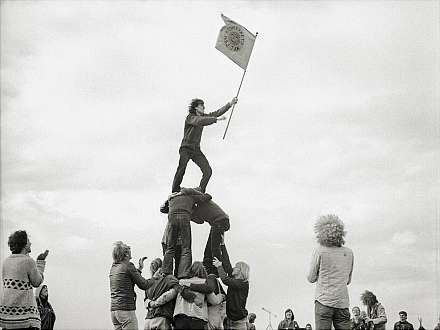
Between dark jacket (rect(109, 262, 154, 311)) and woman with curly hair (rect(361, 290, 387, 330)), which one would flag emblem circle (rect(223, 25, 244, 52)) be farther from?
woman with curly hair (rect(361, 290, 387, 330))

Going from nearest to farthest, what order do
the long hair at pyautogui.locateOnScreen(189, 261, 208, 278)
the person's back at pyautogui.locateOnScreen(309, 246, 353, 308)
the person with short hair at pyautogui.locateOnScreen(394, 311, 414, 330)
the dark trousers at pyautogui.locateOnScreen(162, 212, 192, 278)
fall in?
the person's back at pyautogui.locateOnScreen(309, 246, 353, 308) → the long hair at pyautogui.locateOnScreen(189, 261, 208, 278) → the dark trousers at pyautogui.locateOnScreen(162, 212, 192, 278) → the person with short hair at pyautogui.locateOnScreen(394, 311, 414, 330)

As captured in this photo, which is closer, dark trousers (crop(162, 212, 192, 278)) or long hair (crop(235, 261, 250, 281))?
long hair (crop(235, 261, 250, 281))

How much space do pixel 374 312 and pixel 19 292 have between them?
30.1 feet

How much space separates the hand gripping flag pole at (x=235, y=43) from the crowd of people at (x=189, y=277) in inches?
74.0

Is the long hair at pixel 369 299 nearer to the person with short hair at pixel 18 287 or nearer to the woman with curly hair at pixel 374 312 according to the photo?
the woman with curly hair at pixel 374 312

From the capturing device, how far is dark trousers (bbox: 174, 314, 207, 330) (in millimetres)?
11422

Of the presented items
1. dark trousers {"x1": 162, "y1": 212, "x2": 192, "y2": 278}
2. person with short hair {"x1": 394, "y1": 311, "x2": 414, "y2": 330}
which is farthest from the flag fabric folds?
person with short hair {"x1": 394, "y1": 311, "x2": 414, "y2": 330}

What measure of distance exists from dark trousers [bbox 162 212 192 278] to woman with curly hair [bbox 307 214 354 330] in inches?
137

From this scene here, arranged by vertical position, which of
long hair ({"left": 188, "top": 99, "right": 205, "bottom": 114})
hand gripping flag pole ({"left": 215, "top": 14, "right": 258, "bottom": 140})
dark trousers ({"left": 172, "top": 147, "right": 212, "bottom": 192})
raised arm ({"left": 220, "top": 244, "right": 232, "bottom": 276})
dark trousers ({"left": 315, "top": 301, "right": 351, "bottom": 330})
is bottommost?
dark trousers ({"left": 315, "top": 301, "right": 351, "bottom": 330})

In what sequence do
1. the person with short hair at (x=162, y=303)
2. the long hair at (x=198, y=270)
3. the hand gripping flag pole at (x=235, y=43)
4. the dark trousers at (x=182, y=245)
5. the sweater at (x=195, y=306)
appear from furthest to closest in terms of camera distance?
the hand gripping flag pole at (x=235, y=43) < the dark trousers at (x=182, y=245) < the long hair at (x=198, y=270) < the person with short hair at (x=162, y=303) < the sweater at (x=195, y=306)

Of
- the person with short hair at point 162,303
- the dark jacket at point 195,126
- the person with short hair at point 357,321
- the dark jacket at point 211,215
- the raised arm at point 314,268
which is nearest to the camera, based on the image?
the raised arm at point 314,268

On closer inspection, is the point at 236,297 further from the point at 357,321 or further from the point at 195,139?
the point at 357,321

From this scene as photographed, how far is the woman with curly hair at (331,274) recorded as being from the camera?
10.2 meters

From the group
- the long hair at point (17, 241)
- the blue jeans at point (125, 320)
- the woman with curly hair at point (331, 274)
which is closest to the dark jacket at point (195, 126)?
the blue jeans at point (125, 320)
